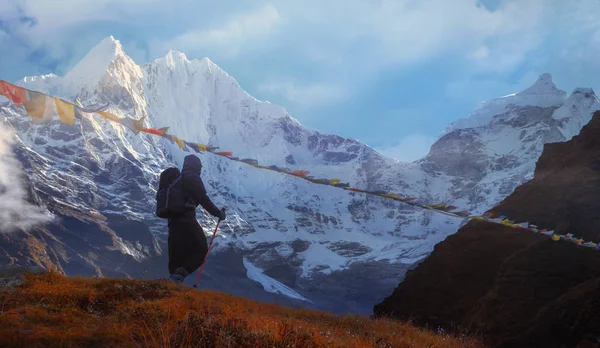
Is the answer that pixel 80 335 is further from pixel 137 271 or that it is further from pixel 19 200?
pixel 19 200

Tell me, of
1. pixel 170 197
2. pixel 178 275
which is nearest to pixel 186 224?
pixel 170 197

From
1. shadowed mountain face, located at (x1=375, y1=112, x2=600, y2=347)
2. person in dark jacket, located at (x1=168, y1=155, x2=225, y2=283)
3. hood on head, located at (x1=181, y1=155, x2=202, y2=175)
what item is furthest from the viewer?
hood on head, located at (x1=181, y1=155, x2=202, y2=175)

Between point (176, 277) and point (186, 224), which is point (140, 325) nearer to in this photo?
point (176, 277)

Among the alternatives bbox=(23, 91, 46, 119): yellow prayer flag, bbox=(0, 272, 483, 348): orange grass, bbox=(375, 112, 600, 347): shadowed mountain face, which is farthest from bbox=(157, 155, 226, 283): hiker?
bbox=(375, 112, 600, 347): shadowed mountain face

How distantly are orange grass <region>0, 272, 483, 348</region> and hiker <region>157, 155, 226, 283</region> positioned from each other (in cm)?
228

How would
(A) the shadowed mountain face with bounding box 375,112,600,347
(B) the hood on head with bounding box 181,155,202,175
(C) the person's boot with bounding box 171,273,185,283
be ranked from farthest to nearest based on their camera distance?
(B) the hood on head with bounding box 181,155,202,175, (C) the person's boot with bounding box 171,273,185,283, (A) the shadowed mountain face with bounding box 375,112,600,347

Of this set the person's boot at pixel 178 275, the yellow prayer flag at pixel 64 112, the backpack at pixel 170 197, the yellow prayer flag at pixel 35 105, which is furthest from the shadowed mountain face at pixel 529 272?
the yellow prayer flag at pixel 35 105

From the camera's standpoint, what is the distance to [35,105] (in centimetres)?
821

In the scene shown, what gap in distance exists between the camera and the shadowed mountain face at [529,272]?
7492 mm

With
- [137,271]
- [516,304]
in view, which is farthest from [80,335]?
[137,271]

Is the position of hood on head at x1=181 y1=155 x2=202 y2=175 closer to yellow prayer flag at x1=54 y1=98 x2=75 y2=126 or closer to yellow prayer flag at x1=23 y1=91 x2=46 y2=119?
yellow prayer flag at x1=54 y1=98 x2=75 y2=126

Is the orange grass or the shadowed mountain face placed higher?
the shadowed mountain face

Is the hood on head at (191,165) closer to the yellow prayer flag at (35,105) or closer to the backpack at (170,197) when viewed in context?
the backpack at (170,197)

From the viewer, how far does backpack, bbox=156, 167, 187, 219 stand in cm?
1131
